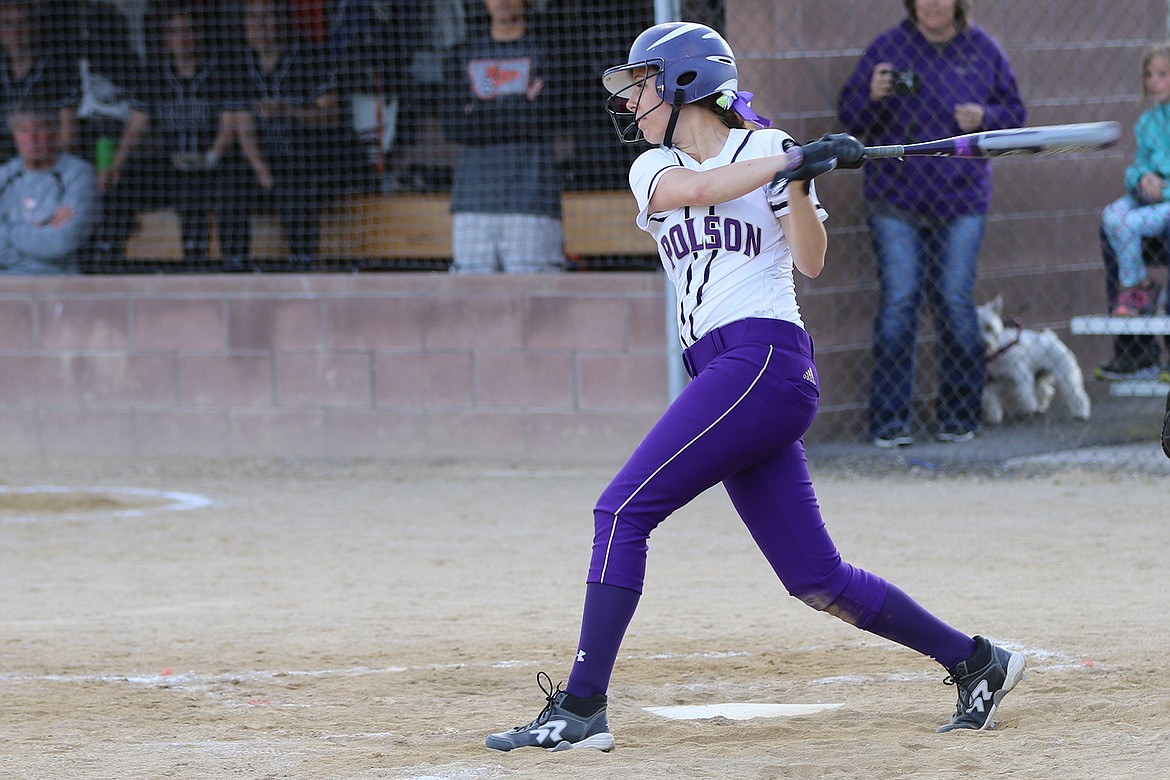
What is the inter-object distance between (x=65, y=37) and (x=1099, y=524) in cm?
745

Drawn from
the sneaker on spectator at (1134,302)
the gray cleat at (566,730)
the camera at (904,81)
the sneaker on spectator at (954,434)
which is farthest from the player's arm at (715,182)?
the sneaker on spectator at (1134,302)

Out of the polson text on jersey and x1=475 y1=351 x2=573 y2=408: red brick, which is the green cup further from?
the polson text on jersey

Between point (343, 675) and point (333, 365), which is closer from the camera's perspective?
point (343, 675)

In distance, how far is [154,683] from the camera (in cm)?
496

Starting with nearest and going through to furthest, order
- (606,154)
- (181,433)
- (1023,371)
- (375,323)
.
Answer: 1. (1023,371)
2. (606,154)
3. (375,323)
4. (181,433)

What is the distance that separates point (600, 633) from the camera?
12.9 ft

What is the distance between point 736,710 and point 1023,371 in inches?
227

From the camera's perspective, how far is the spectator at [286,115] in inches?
404

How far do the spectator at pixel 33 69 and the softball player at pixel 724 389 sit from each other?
299 inches

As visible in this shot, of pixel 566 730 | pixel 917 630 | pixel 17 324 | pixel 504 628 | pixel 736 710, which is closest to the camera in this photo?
pixel 566 730

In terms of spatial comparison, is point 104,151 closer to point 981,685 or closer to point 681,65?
point 681,65

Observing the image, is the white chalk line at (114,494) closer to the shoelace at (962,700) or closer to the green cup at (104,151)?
the green cup at (104,151)

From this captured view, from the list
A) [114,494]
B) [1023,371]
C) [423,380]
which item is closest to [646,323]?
[423,380]

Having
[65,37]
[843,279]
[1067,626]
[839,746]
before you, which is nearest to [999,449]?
[843,279]
